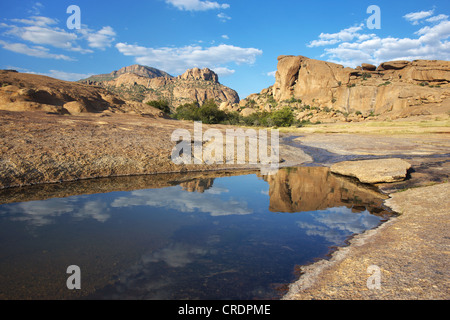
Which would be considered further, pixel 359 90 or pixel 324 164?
pixel 359 90

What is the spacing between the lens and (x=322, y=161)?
52.0 ft

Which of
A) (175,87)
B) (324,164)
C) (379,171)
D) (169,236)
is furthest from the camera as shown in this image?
(175,87)

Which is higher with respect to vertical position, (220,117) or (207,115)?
(207,115)

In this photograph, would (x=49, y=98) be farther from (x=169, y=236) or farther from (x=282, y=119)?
(x=282, y=119)

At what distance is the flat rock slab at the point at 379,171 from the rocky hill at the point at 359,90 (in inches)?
2339

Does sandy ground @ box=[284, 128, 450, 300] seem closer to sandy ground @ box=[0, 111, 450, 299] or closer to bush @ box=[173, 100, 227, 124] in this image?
sandy ground @ box=[0, 111, 450, 299]

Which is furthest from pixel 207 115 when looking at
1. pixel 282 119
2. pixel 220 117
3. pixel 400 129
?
pixel 400 129

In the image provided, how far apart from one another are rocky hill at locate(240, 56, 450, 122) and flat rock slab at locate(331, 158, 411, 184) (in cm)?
5940

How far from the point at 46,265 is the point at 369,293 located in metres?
4.22

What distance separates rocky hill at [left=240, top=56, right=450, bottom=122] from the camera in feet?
212

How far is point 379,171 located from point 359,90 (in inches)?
3353

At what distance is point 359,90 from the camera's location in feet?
269

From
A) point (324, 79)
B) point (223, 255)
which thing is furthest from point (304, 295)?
point (324, 79)

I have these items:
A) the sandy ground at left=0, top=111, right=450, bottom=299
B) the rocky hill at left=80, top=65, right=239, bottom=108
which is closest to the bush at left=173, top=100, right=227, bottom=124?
the sandy ground at left=0, top=111, right=450, bottom=299
